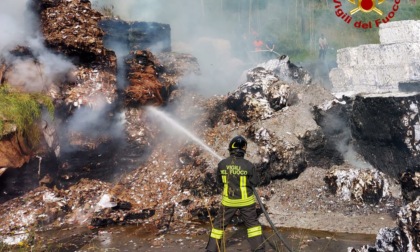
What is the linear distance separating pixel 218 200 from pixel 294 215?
131cm

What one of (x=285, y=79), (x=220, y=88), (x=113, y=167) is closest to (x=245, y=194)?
(x=113, y=167)

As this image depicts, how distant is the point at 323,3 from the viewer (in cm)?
2252

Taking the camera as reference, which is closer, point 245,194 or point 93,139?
point 245,194

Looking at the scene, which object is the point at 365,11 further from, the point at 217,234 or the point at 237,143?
the point at 217,234

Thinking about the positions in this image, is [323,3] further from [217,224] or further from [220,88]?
Result: [217,224]

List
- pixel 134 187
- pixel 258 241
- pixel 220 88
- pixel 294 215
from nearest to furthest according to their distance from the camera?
1. pixel 258 241
2. pixel 294 215
3. pixel 134 187
4. pixel 220 88

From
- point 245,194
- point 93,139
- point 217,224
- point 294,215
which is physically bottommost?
point 294,215

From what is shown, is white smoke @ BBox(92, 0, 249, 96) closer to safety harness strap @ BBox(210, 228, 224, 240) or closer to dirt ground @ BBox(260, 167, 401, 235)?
dirt ground @ BBox(260, 167, 401, 235)

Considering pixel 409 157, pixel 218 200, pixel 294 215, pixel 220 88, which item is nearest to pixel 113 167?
pixel 218 200

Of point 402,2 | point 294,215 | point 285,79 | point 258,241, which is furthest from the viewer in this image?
point 402,2

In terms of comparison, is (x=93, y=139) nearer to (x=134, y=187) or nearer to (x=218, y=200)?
(x=134, y=187)

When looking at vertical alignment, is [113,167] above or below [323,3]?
below

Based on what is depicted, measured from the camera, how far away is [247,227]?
4285 mm

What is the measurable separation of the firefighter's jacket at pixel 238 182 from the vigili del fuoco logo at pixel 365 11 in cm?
1501
